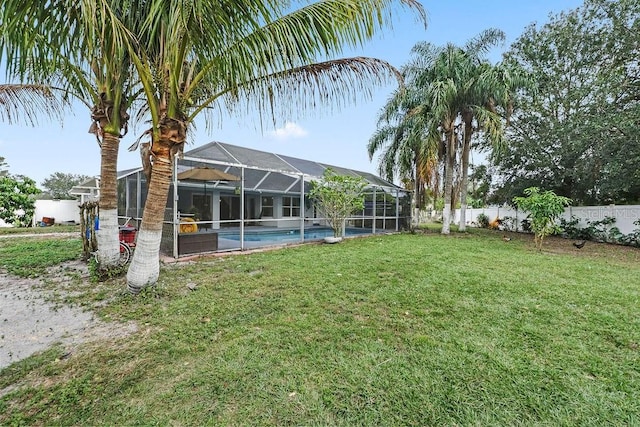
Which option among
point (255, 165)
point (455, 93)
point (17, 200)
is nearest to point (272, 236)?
point (255, 165)

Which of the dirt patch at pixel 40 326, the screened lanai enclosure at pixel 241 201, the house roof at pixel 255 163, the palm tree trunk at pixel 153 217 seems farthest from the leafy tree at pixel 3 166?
the palm tree trunk at pixel 153 217

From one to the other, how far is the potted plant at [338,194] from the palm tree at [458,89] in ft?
16.2

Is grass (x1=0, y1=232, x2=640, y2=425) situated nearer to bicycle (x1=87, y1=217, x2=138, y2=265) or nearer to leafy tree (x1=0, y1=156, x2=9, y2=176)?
bicycle (x1=87, y1=217, x2=138, y2=265)

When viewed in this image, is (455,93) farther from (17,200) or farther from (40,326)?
(17,200)

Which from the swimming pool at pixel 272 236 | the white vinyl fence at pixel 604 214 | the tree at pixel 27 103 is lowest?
the swimming pool at pixel 272 236

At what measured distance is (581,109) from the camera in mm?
11227

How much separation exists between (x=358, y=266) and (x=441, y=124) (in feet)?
31.4

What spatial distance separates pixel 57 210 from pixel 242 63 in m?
21.8

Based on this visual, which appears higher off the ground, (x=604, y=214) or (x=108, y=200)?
(x=108, y=200)

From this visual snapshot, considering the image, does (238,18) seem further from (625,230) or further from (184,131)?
(625,230)

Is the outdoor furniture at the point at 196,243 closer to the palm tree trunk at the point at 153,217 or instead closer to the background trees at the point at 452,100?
the palm tree trunk at the point at 153,217

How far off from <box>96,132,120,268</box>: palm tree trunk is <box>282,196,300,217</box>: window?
13.5 meters

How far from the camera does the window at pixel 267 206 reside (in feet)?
57.7

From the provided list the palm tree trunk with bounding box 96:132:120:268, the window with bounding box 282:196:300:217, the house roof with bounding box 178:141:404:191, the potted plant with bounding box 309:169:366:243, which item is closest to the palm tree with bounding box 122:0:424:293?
the palm tree trunk with bounding box 96:132:120:268
